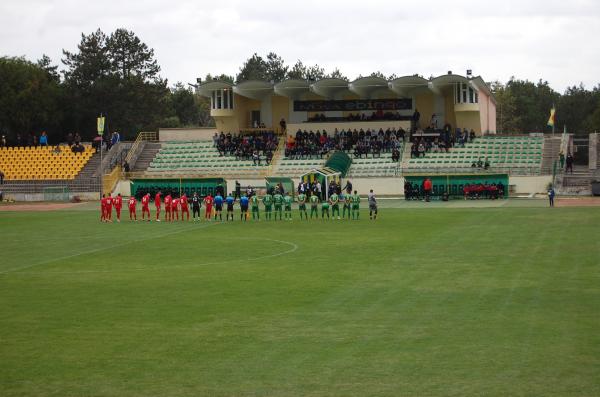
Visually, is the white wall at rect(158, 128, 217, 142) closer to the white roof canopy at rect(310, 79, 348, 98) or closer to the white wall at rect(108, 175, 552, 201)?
the white wall at rect(108, 175, 552, 201)

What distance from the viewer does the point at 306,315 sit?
17203 mm

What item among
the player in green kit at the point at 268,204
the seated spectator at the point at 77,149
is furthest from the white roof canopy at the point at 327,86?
the player in green kit at the point at 268,204

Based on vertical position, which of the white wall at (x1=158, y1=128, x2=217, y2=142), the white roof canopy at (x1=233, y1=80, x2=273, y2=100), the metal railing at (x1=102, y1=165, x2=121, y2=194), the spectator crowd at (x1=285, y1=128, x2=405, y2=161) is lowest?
the metal railing at (x1=102, y1=165, x2=121, y2=194)

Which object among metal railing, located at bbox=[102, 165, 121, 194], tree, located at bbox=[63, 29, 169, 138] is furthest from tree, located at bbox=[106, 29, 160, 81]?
metal railing, located at bbox=[102, 165, 121, 194]

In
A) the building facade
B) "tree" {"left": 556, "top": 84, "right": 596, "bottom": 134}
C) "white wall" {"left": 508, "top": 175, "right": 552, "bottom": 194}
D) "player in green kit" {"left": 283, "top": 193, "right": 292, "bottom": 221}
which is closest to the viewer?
"player in green kit" {"left": 283, "top": 193, "right": 292, "bottom": 221}

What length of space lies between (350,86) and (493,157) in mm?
12317

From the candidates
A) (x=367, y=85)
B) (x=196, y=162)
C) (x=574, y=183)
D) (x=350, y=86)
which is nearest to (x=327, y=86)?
(x=350, y=86)

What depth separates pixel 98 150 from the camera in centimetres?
7062

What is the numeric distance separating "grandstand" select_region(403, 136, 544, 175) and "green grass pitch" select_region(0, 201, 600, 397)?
27.4 meters

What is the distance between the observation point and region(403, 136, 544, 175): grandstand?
59.7m

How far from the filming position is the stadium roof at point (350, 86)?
6550 cm

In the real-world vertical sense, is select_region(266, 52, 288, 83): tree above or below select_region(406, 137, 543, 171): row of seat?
above

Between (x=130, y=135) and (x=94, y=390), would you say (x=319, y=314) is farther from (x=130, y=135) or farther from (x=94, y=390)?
(x=130, y=135)

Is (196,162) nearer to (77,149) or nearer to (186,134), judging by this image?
(186,134)
